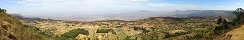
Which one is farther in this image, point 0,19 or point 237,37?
point 237,37

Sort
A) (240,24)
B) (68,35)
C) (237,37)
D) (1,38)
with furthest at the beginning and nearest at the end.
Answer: (68,35) < (240,24) < (237,37) < (1,38)

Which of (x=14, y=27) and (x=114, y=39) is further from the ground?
Result: (x=14, y=27)

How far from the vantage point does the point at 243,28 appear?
4319 cm

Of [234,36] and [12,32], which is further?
[234,36]

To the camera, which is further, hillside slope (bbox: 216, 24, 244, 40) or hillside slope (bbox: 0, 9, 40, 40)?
hillside slope (bbox: 216, 24, 244, 40)

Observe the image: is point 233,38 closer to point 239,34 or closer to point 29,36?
point 239,34

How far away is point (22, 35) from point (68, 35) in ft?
160

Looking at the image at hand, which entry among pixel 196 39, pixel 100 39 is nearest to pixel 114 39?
pixel 100 39

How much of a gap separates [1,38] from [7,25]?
3737 mm

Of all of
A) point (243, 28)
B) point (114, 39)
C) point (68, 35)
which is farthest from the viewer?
point (68, 35)

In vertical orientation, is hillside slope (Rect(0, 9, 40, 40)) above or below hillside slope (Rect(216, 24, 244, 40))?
above

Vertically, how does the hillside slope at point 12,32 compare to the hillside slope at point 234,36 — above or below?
above

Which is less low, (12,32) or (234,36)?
(12,32)

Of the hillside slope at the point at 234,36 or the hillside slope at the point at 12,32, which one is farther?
the hillside slope at the point at 234,36
